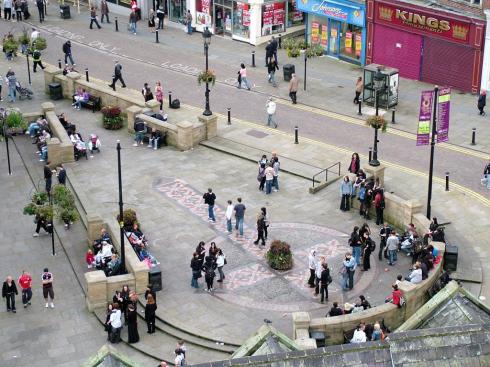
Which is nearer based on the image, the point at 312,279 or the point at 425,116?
the point at 312,279

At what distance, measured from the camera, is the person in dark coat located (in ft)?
113

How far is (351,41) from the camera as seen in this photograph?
201 ft

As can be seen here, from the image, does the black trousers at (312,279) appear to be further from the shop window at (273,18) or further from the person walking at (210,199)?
the shop window at (273,18)

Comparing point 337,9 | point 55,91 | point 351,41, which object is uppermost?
point 337,9

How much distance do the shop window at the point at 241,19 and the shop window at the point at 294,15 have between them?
2.81 meters

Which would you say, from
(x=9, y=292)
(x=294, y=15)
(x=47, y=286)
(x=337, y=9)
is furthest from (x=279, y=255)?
(x=294, y=15)

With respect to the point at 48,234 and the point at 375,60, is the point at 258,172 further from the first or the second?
the point at 375,60

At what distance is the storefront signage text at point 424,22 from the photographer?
5472cm

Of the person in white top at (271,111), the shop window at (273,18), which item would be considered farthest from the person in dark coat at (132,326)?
the shop window at (273,18)

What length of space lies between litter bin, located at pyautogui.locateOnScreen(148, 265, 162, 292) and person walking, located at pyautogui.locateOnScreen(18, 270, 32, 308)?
406 centimetres

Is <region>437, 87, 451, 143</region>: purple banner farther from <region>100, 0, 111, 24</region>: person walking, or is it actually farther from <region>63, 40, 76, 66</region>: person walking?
<region>100, 0, 111, 24</region>: person walking

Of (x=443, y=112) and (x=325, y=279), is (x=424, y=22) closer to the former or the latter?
(x=443, y=112)

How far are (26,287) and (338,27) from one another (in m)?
30.9

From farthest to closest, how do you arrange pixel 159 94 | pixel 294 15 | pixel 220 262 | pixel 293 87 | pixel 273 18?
1. pixel 294 15
2. pixel 273 18
3. pixel 293 87
4. pixel 159 94
5. pixel 220 262
